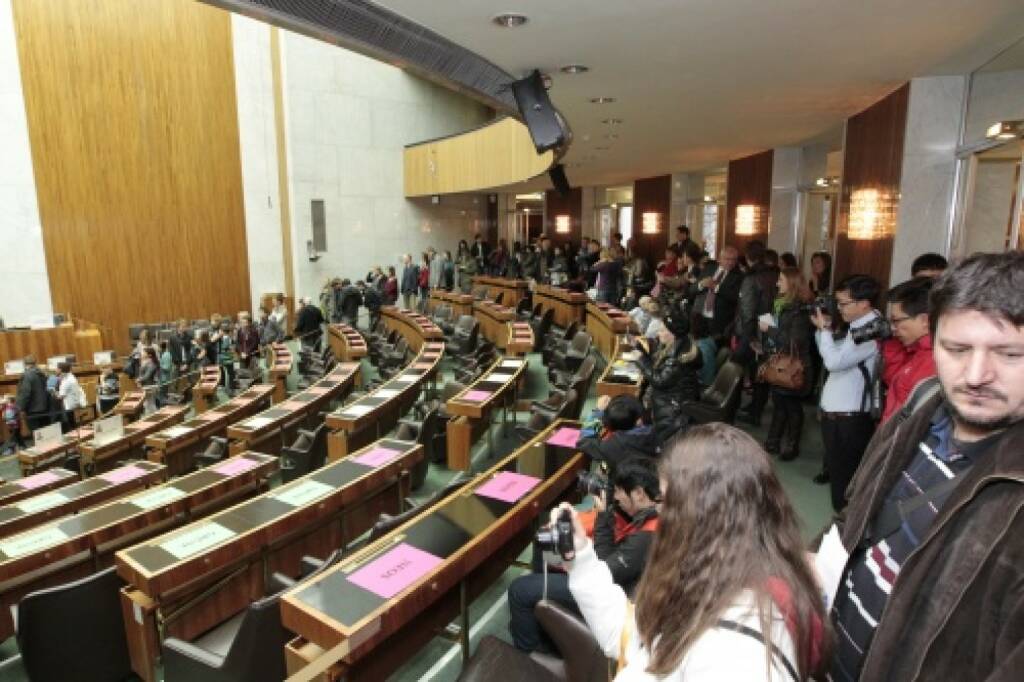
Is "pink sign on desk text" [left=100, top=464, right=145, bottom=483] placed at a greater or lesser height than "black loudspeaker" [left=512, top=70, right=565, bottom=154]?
lesser

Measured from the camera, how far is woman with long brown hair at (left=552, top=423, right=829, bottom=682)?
1.05 metres

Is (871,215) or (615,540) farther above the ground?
(871,215)

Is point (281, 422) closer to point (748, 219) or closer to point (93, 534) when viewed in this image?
point (93, 534)

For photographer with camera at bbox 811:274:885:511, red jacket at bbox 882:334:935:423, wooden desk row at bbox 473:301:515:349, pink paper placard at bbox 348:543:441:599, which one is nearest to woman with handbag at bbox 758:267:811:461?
Answer: photographer with camera at bbox 811:274:885:511

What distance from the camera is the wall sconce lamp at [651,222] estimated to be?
554 inches

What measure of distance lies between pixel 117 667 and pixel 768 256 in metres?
6.72

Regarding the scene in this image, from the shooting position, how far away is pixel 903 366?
294cm

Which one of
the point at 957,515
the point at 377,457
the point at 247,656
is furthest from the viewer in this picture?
the point at 377,457

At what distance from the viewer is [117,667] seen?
2902 millimetres

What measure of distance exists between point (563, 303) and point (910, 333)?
27.7 ft

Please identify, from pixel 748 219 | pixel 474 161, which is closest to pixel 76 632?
pixel 748 219

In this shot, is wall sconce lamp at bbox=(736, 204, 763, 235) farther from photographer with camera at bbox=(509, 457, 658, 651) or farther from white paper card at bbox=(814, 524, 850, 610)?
white paper card at bbox=(814, 524, 850, 610)

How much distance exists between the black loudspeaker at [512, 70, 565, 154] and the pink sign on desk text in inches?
158

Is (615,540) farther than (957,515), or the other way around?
(615,540)
